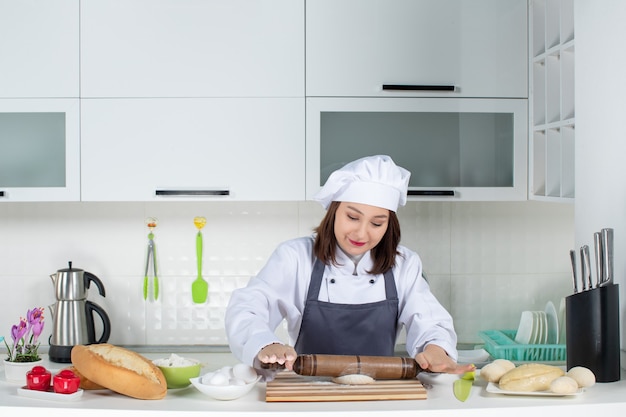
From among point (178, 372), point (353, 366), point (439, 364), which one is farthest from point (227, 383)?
point (439, 364)

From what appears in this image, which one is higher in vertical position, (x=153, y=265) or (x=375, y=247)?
(x=375, y=247)

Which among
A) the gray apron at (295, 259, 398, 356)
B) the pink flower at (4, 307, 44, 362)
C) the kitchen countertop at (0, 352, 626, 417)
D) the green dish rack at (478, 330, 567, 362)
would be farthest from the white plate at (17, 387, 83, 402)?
the green dish rack at (478, 330, 567, 362)

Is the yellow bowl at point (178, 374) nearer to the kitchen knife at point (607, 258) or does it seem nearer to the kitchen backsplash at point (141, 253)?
the kitchen knife at point (607, 258)

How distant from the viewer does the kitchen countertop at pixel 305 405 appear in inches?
56.7

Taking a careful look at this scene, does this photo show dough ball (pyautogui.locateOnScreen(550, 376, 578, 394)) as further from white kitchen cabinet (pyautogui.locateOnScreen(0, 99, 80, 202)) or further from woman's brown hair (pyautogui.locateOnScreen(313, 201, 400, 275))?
white kitchen cabinet (pyautogui.locateOnScreen(0, 99, 80, 202))

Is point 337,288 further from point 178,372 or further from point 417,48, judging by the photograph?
point 417,48

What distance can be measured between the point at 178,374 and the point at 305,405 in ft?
0.96

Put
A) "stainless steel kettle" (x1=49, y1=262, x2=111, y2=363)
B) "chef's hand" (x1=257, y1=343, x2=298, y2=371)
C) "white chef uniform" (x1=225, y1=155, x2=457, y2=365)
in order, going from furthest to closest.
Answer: "stainless steel kettle" (x1=49, y1=262, x2=111, y2=363)
"white chef uniform" (x1=225, y1=155, x2=457, y2=365)
"chef's hand" (x1=257, y1=343, x2=298, y2=371)

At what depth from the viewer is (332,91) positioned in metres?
2.51

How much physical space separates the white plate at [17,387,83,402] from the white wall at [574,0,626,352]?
128cm

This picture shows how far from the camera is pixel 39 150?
→ 2.53 metres

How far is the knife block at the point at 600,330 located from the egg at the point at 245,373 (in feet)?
2.49

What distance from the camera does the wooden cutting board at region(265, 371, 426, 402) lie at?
59.4 inches

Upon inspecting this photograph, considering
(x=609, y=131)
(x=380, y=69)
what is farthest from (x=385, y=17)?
(x=609, y=131)
